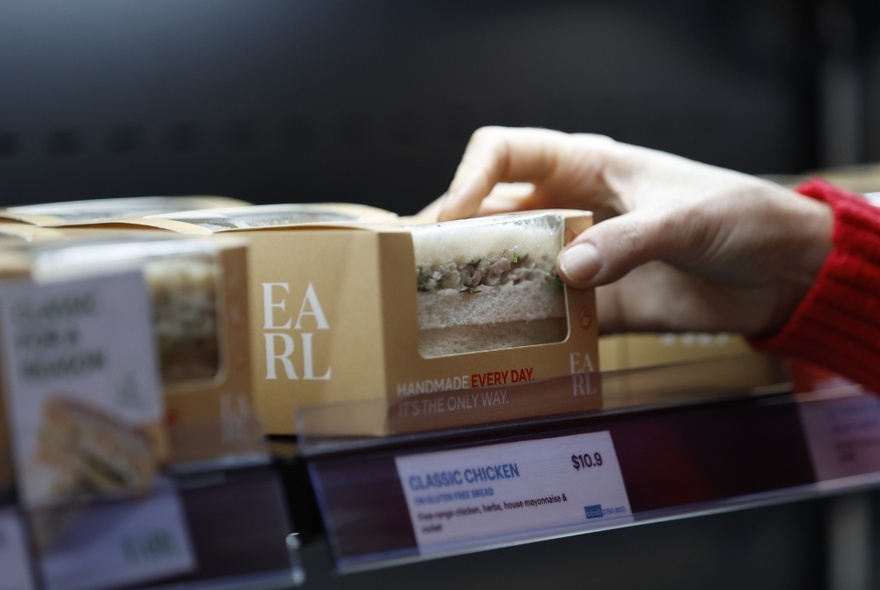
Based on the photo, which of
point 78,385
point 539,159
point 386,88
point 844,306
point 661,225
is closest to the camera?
point 78,385

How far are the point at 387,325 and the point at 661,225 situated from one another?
1.10ft

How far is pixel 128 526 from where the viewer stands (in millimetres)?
531

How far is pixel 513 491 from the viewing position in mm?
668

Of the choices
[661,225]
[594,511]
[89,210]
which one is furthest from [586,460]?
[89,210]

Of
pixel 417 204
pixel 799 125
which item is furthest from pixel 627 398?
pixel 799 125

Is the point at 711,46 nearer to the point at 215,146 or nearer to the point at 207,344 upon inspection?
the point at 215,146

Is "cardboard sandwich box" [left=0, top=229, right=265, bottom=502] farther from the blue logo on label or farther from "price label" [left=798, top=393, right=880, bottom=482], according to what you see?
"price label" [left=798, top=393, right=880, bottom=482]

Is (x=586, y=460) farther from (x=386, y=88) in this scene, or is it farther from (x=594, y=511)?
(x=386, y=88)

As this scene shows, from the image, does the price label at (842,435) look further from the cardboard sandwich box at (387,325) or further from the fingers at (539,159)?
the fingers at (539,159)

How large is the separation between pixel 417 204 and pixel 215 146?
0.33 meters

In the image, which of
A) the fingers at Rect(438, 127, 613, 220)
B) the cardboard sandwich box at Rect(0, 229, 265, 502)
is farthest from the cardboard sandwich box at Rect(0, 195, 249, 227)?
the fingers at Rect(438, 127, 613, 220)

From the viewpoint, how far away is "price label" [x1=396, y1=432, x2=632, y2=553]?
0.64 meters

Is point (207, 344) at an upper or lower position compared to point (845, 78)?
lower

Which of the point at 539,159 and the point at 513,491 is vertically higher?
the point at 539,159
